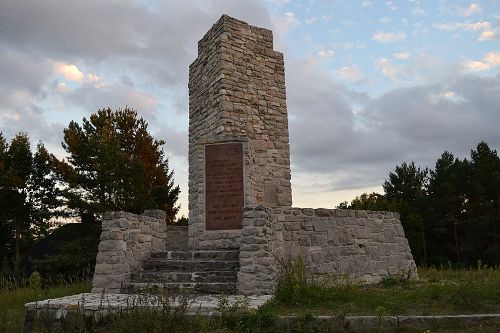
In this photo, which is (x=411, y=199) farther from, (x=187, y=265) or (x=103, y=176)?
(x=187, y=265)

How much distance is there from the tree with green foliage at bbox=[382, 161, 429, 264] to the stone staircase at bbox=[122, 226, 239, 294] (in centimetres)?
2162

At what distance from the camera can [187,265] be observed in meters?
7.54

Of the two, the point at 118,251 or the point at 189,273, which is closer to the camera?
the point at 118,251

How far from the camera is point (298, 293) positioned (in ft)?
20.2

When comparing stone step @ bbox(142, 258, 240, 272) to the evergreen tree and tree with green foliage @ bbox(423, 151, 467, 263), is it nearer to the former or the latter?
the evergreen tree

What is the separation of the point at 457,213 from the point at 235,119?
2164cm

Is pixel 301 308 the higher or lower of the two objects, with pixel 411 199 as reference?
lower

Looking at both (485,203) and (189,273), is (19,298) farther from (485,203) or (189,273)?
(485,203)

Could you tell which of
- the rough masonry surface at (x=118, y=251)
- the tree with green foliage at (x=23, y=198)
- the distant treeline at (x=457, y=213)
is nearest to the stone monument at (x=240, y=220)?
the rough masonry surface at (x=118, y=251)

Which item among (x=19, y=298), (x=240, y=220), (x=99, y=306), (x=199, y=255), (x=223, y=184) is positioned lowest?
(x=19, y=298)

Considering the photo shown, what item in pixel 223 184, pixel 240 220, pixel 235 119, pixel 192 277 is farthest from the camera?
pixel 235 119

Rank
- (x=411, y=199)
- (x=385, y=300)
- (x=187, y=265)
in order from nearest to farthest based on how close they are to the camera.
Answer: (x=385, y=300), (x=187, y=265), (x=411, y=199)

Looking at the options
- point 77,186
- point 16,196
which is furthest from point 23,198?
point 77,186

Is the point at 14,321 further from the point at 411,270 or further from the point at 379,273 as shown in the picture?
the point at 411,270
